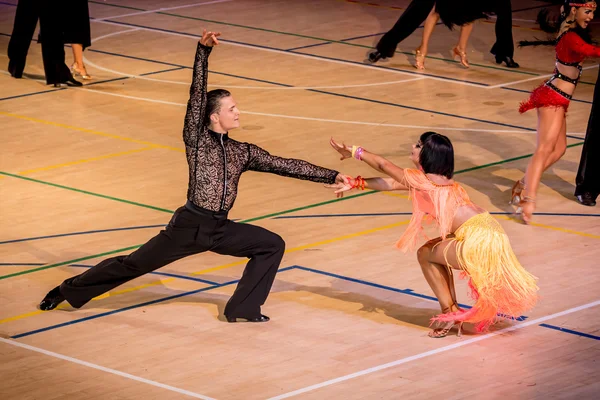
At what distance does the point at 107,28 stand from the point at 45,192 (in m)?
7.59

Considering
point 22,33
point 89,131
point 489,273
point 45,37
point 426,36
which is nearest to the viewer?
point 489,273

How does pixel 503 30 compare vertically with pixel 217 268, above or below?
above

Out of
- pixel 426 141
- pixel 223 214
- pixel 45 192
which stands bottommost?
pixel 45 192

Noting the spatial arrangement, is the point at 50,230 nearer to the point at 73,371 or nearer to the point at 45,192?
the point at 45,192

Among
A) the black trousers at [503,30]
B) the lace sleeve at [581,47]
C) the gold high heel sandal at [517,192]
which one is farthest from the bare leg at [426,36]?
the lace sleeve at [581,47]

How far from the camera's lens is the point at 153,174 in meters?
10.8

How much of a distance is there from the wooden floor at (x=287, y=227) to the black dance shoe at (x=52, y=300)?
0.38ft

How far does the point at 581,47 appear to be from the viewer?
30.4 ft

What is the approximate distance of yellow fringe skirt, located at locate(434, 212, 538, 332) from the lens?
6911 mm

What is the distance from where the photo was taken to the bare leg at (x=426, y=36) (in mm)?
14711

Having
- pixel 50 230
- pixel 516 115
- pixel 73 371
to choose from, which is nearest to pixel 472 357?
pixel 73 371

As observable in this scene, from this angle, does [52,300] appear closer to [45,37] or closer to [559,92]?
[559,92]

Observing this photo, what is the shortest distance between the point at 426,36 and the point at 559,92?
5.38 metres

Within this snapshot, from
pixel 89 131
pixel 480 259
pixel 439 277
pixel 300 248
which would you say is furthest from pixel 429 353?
pixel 89 131
